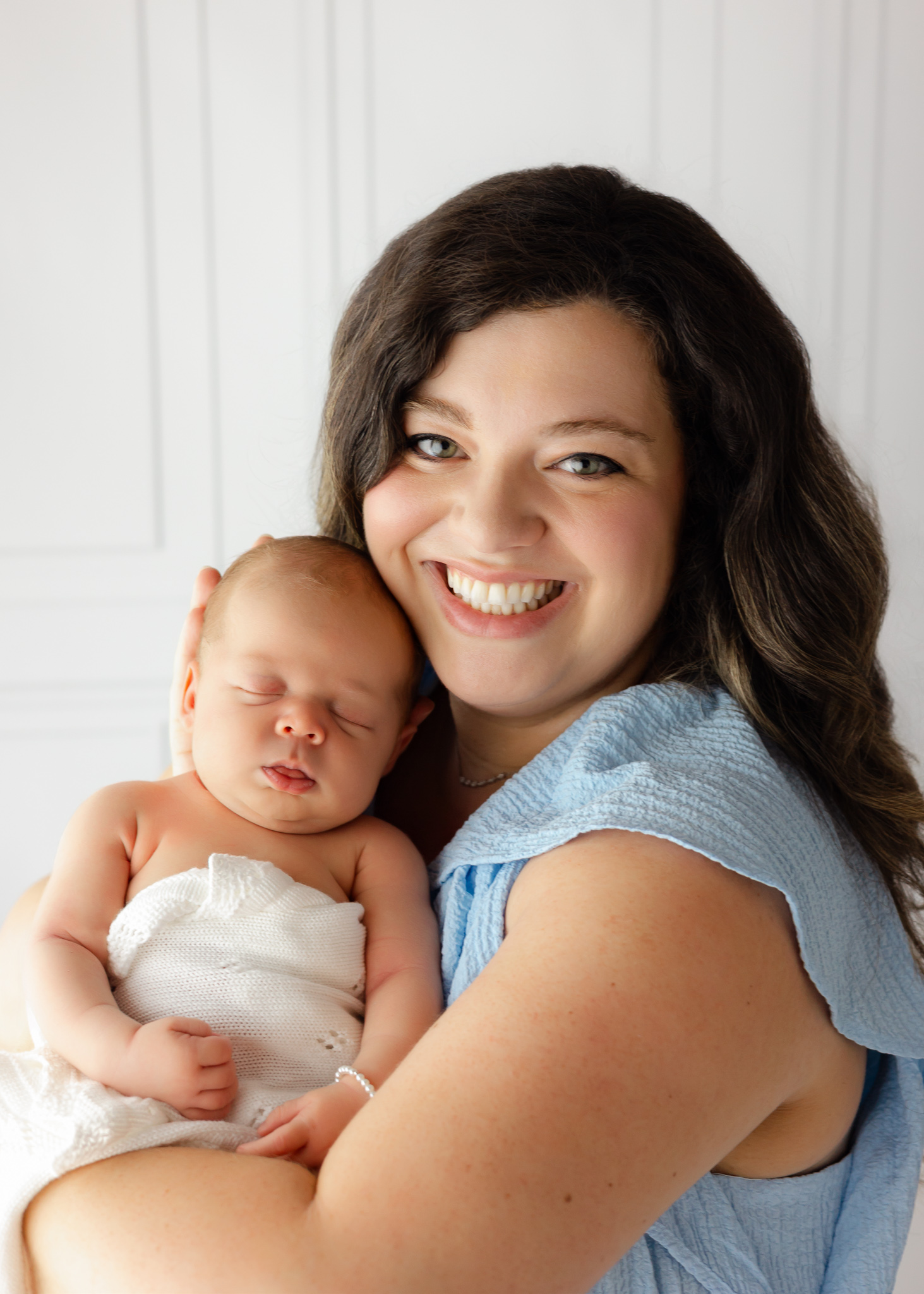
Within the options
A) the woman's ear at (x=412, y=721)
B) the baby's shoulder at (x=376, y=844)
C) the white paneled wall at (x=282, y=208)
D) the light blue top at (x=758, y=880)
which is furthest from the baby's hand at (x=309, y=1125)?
the white paneled wall at (x=282, y=208)

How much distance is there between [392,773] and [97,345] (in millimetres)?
1427

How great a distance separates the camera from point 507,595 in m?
1.20

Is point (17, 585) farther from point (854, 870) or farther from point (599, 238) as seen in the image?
point (854, 870)

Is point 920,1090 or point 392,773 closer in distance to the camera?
point 920,1090

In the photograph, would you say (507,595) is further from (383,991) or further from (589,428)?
(383,991)

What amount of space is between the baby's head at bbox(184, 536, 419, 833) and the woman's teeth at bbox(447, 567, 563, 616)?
10 cm

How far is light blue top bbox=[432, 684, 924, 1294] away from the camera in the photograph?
2.84 ft

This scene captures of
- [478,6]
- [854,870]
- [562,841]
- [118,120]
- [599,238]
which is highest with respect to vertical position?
[478,6]

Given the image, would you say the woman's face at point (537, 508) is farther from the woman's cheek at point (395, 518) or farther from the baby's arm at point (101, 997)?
the baby's arm at point (101, 997)

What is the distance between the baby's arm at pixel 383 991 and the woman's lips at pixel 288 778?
105 millimetres

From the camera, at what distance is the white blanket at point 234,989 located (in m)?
0.85

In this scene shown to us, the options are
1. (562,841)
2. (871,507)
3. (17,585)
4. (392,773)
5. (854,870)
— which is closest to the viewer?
(562,841)

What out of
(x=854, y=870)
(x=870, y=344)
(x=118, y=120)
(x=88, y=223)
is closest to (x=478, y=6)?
(x=118, y=120)

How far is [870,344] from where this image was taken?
238 centimetres
